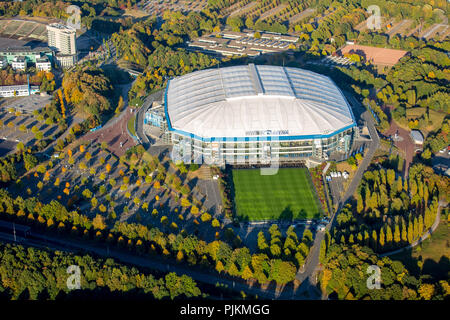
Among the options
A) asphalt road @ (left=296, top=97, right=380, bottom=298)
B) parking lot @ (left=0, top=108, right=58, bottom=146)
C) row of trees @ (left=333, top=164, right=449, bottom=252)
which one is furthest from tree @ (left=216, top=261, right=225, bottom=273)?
parking lot @ (left=0, top=108, right=58, bottom=146)

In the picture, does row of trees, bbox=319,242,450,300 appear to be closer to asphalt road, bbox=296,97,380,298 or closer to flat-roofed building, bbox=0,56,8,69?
asphalt road, bbox=296,97,380,298

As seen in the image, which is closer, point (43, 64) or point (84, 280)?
point (84, 280)

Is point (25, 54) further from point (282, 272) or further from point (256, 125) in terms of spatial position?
point (282, 272)

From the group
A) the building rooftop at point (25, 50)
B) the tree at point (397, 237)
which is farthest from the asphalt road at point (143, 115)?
the tree at point (397, 237)

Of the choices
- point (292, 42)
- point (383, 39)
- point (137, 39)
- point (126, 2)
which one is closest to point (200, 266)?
point (137, 39)

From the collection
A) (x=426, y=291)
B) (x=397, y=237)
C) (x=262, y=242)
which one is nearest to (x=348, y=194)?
(x=397, y=237)

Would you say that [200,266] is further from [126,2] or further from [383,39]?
[126,2]
